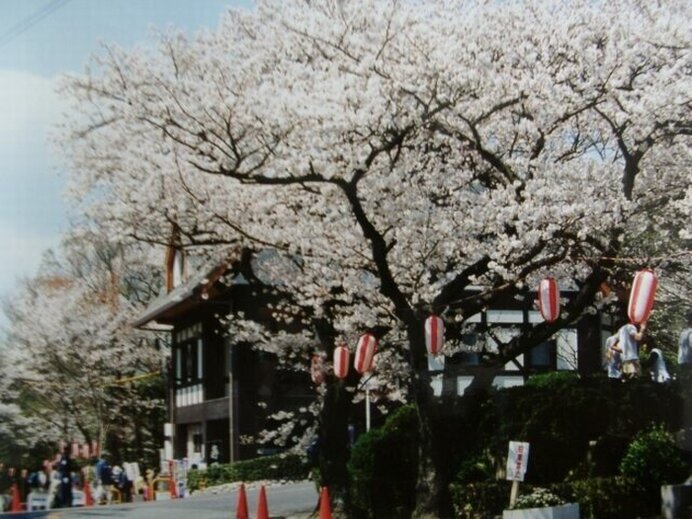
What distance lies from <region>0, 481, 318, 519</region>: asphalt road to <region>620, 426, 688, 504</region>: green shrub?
7499 millimetres

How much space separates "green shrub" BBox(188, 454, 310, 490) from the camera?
32.8m

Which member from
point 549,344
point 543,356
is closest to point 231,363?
point 543,356

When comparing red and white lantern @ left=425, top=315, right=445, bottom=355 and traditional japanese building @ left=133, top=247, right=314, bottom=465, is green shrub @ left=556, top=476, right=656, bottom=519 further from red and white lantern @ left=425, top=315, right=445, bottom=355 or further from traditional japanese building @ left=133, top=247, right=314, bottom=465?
traditional japanese building @ left=133, top=247, right=314, bottom=465

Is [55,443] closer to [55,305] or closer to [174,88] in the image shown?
[55,305]

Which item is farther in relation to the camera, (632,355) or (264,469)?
(264,469)

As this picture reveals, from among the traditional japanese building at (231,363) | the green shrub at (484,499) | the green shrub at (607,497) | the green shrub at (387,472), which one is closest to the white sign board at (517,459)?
the green shrub at (607,497)

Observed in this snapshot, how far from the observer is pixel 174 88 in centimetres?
1695

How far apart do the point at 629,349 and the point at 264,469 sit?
18.4m

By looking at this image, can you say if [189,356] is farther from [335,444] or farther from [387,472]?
[387,472]

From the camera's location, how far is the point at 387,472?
19.5m

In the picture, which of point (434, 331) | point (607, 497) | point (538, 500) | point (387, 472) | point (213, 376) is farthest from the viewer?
point (213, 376)

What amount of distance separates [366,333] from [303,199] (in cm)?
260

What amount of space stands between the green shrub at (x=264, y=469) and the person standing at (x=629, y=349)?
17103 mm

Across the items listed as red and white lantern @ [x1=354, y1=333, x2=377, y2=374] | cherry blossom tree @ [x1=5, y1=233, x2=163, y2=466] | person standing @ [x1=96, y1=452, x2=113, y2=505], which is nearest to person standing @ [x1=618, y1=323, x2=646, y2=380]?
red and white lantern @ [x1=354, y1=333, x2=377, y2=374]
